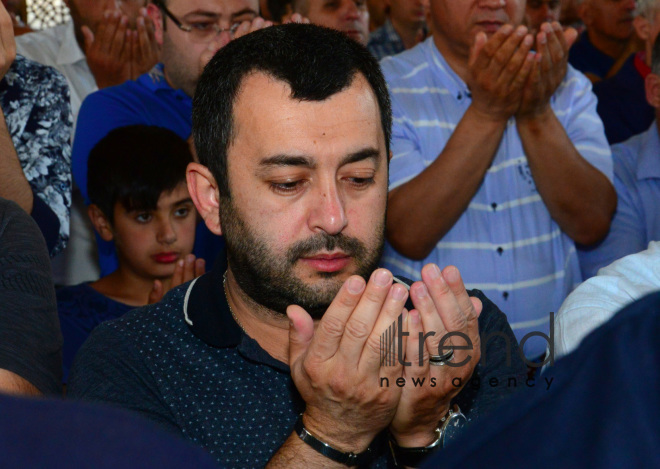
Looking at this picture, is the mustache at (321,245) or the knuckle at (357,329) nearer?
the knuckle at (357,329)

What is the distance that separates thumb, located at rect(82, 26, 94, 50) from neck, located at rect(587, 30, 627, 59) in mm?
2518

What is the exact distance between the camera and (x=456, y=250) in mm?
2525

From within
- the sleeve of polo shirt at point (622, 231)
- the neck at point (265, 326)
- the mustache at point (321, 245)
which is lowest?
the sleeve of polo shirt at point (622, 231)

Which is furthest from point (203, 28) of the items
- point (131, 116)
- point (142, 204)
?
point (142, 204)

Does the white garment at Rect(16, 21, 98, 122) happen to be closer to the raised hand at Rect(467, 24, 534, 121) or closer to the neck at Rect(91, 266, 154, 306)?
the neck at Rect(91, 266, 154, 306)

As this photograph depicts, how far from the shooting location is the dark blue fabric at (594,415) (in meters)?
0.57

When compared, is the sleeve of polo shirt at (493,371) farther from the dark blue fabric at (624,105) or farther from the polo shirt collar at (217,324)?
the dark blue fabric at (624,105)

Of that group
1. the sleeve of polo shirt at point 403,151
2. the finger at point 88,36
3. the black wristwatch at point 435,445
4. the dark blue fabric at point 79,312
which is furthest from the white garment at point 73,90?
the black wristwatch at point 435,445

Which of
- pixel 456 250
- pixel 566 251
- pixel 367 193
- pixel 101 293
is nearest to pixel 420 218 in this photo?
pixel 456 250

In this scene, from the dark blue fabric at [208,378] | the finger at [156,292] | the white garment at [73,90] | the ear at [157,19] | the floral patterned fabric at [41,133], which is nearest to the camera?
the dark blue fabric at [208,378]

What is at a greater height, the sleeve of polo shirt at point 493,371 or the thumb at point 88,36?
the thumb at point 88,36

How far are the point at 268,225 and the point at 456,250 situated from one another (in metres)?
1.02

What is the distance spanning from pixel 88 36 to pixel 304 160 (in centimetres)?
191

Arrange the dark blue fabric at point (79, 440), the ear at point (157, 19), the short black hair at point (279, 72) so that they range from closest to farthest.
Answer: the dark blue fabric at point (79, 440) < the short black hair at point (279, 72) < the ear at point (157, 19)
